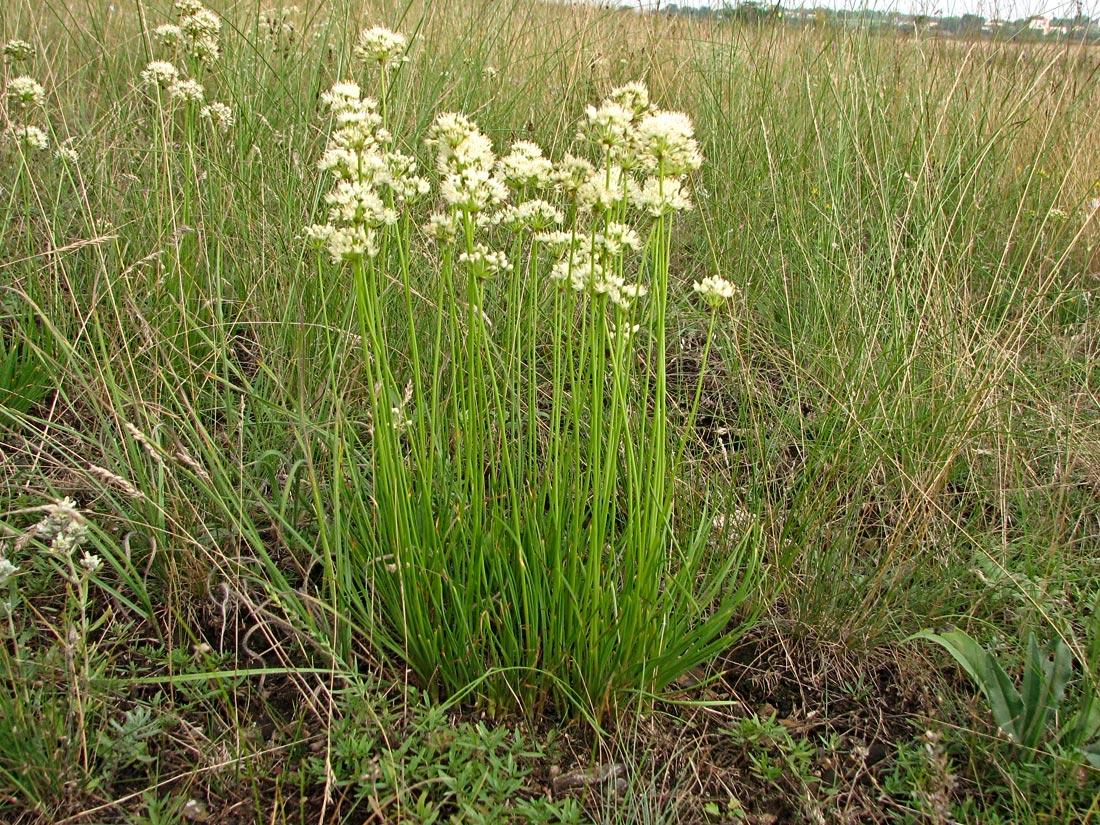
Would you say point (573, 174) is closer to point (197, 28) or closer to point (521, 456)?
point (521, 456)

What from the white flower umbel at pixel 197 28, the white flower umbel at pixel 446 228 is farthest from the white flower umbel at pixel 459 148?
the white flower umbel at pixel 197 28

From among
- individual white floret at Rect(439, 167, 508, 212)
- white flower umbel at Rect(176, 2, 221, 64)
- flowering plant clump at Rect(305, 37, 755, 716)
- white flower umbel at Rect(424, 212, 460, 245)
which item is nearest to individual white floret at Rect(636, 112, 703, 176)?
flowering plant clump at Rect(305, 37, 755, 716)

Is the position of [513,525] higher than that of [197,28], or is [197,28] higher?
[197,28]

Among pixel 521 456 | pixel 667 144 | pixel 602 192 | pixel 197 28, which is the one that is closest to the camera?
pixel 667 144

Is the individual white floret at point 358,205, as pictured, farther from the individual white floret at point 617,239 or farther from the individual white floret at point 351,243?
the individual white floret at point 617,239

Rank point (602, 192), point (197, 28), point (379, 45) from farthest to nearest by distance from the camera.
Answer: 1. point (197, 28)
2. point (379, 45)
3. point (602, 192)

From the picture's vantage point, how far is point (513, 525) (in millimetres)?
1627

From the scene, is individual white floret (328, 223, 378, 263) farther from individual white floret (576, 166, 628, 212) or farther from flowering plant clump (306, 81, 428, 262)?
individual white floret (576, 166, 628, 212)

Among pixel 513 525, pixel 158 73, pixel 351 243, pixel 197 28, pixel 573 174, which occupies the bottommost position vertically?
pixel 513 525

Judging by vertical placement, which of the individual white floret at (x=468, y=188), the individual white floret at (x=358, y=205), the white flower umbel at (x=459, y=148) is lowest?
the individual white floret at (x=358, y=205)

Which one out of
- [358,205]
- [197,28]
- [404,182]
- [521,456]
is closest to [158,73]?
[197,28]

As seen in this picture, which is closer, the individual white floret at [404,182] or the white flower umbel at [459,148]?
the white flower umbel at [459,148]

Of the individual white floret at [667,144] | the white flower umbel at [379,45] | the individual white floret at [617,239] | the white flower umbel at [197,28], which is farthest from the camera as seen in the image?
the white flower umbel at [197,28]

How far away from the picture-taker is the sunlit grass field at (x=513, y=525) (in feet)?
4.78
